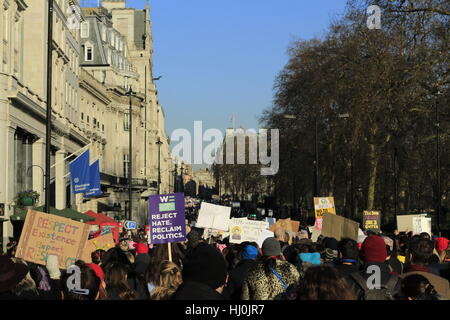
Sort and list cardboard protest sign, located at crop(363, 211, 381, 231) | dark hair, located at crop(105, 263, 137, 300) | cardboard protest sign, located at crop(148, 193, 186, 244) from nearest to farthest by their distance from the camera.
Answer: dark hair, located at crop(105, 263, 137, 300) → cardboard protest sign, located at crop(148, 193, 186, 244) → cardboard protest sign, located at crop(363, 211, 381, 231)

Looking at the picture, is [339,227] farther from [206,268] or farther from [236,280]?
[206,268]

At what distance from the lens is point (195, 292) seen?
5.77m

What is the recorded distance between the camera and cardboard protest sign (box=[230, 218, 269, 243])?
17248mm

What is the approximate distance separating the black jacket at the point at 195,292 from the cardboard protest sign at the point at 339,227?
10535 mm

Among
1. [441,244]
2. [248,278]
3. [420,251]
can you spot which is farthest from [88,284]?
[441,244]

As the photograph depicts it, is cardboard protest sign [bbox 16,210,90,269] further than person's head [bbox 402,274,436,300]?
Yes

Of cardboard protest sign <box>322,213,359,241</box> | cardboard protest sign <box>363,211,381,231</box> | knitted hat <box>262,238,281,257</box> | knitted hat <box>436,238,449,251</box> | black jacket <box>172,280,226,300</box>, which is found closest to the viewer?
black jacket <box>172,280,226,300</box>

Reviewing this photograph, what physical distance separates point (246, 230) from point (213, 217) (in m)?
3.16

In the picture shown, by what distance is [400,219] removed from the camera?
84.6ft

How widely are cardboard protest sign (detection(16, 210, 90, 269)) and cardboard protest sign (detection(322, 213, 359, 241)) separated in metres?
6.17

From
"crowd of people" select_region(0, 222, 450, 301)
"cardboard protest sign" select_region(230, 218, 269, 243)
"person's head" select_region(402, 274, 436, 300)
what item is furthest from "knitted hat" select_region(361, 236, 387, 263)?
"cardboard protest sign" select_region(230, 218, 269, 243)

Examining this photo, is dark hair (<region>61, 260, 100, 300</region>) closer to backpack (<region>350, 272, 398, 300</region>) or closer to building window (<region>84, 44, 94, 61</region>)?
backpack (<region>350, 272, 398, 300</region>)
